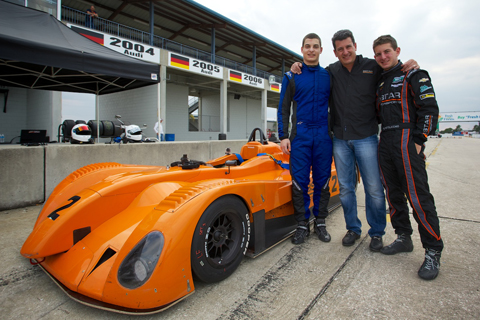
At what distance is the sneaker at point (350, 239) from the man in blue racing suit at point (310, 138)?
0.17m

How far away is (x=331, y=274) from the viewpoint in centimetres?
208

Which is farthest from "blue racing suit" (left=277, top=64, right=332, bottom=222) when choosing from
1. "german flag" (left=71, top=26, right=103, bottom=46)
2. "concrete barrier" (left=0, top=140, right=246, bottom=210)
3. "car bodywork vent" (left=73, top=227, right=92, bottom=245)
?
"german flag" (left=71, top=26, right=103, bottom=46)

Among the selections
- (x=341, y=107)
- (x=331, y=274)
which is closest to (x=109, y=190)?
(x=331, y=274)

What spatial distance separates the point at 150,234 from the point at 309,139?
177 centimetres

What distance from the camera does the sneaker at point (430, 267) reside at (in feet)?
6.57

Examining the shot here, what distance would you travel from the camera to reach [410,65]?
7.54 ft

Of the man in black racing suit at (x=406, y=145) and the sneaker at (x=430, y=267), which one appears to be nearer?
the sneaker at (x=430, y=267)

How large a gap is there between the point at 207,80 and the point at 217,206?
1957cm

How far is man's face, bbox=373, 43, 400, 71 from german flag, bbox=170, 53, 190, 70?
14.0 metres

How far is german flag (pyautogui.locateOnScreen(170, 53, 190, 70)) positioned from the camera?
14.9 meters

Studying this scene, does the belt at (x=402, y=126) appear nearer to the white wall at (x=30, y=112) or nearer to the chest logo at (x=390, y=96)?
the chest logo at (x=390, y=96)

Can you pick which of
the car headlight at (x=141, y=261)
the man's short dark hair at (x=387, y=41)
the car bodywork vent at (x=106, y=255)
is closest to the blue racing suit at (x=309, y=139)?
the man's short dark hair at (x=387, y=41)

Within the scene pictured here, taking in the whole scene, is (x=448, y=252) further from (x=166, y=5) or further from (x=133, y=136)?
(x=166, y=5)

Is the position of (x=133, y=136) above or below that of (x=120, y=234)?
above
